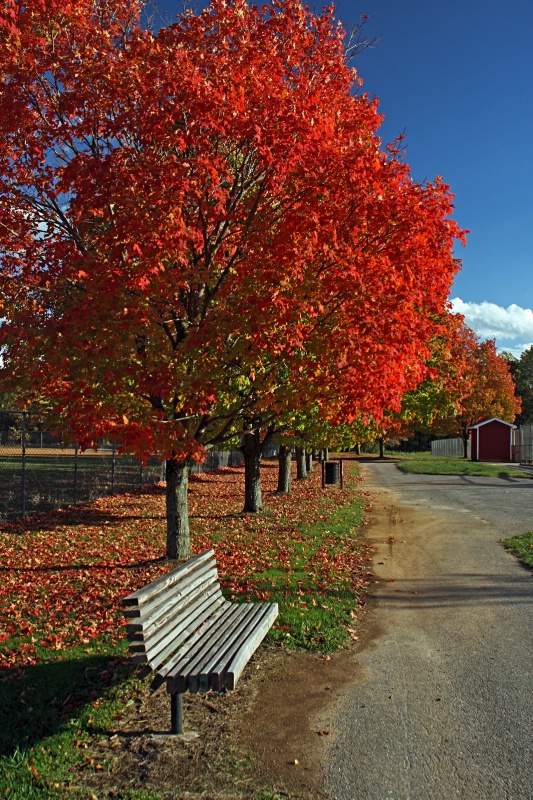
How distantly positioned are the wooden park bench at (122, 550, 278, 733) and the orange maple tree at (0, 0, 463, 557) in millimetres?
2403

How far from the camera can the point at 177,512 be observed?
9.88 metres

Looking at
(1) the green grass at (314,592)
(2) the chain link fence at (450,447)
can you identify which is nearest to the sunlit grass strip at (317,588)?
(1) the green grass at (314,592)

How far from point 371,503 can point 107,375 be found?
551 inches

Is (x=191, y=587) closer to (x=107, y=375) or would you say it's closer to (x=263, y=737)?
(x=263, y=737)

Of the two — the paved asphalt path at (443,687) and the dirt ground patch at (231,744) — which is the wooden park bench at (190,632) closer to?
the dirt ground patch at (231,744)

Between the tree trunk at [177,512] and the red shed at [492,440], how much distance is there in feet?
172

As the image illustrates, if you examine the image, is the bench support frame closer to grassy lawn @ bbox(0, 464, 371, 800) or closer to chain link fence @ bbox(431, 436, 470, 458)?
grassy lawn @ bbox(0, 464, 371, 800)

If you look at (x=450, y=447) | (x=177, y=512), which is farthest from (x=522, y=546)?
(x=450, y=447)

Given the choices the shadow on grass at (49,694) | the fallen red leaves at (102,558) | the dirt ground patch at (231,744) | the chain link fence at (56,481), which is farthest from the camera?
the chain link fence at (56,481)

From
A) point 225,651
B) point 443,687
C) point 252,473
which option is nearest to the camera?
point 225,651

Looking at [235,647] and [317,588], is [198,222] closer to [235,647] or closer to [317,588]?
[317,588]

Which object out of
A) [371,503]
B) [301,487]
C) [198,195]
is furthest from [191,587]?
[301,487]

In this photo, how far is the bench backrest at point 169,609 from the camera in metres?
4.10

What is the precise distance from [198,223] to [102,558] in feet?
17.8
